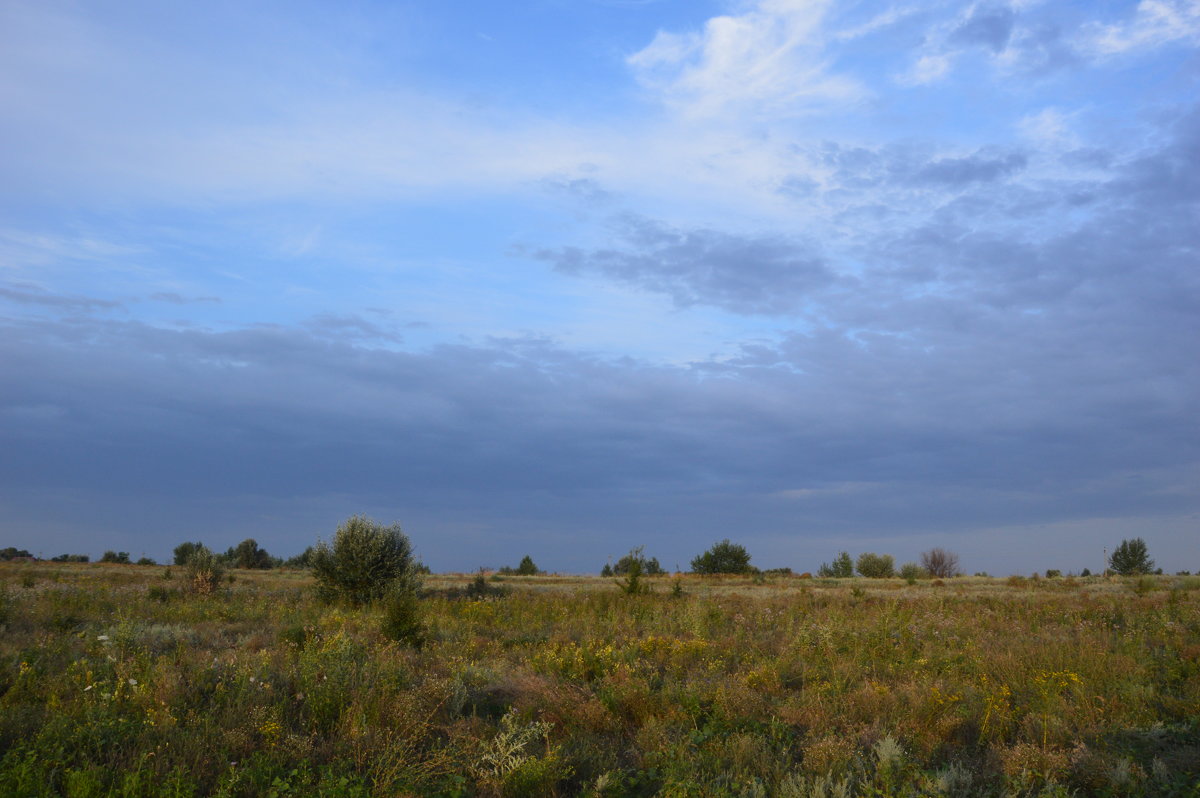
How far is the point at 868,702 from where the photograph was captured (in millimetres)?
8602

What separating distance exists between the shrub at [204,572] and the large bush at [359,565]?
2946mm

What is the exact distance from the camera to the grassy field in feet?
20.1

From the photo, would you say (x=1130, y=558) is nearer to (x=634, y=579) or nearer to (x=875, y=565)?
(x=875, y=565)

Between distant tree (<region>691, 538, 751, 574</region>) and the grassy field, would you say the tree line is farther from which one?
the grassy field

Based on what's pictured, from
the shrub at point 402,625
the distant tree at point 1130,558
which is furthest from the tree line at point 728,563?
the shrub at point 402,625

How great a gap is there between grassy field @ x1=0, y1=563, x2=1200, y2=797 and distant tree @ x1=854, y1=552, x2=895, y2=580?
3730 centimetres

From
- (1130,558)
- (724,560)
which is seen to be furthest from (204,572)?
(1130,558)

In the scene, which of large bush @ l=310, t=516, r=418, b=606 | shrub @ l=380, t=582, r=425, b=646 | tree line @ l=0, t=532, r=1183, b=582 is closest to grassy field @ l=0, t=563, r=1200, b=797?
shrub @ l=380, t=582, r=425, b=646

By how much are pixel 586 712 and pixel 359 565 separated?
46.5ft

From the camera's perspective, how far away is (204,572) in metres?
21.1

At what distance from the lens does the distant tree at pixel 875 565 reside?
163 feet

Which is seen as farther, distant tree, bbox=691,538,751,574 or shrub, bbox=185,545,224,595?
distant tree, bbox=691,538,751,574

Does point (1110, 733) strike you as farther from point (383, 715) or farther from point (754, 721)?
point (383, 715)

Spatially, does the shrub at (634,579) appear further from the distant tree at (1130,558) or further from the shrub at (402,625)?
the distant tree at (1130,558)
